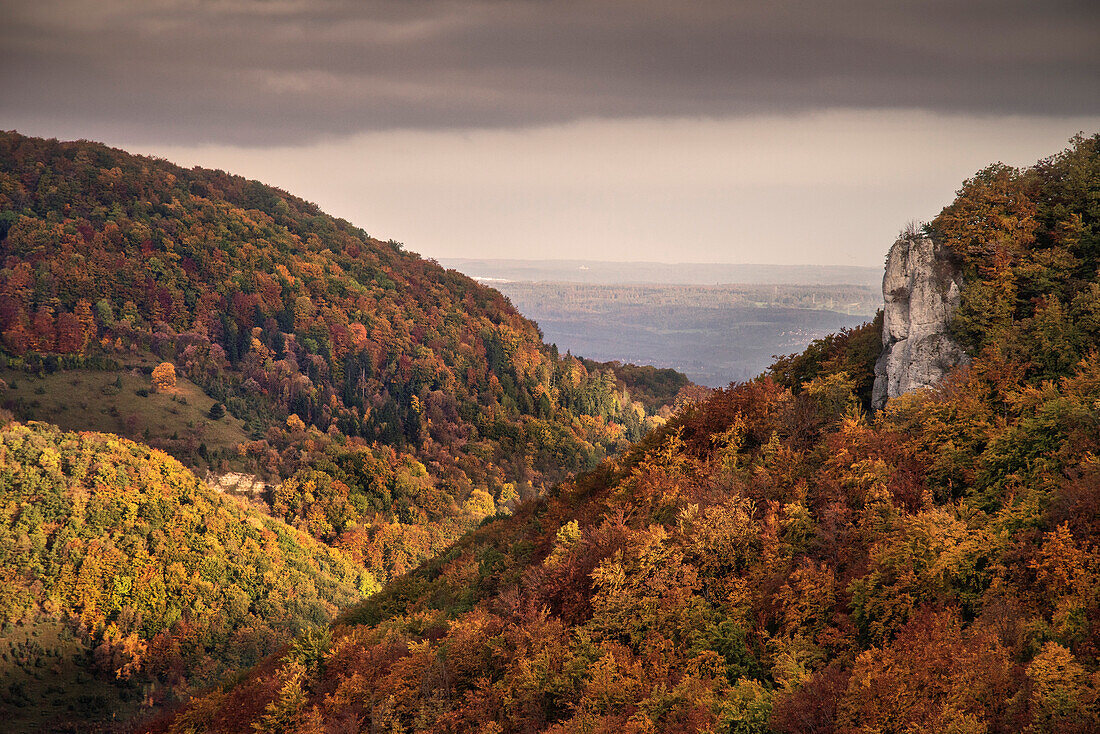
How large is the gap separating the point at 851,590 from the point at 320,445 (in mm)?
154484

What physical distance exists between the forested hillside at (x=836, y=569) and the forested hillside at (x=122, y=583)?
5315 cm

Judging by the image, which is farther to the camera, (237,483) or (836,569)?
(237,483)

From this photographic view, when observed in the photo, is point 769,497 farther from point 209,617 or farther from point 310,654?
point 209,617

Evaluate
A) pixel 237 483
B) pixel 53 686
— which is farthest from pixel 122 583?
pixel 237 483

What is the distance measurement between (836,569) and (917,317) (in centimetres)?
1624

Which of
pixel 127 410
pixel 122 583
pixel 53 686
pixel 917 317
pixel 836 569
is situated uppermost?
pixel 917 317

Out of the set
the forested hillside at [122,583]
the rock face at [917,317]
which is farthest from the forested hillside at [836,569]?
the forested hillside at [122,583]

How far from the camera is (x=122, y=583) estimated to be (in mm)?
106125

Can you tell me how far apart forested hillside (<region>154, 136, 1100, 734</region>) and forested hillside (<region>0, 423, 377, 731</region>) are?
53.1 metres

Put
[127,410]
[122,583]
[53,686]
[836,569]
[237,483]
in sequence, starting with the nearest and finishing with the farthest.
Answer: [836,569] < [53,686] < [122,583] < [237,483] < [127,410]

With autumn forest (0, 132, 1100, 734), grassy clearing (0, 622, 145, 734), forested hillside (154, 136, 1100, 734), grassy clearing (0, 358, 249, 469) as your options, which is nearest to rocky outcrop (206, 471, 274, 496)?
grassy clearing (0, 358, 249, 469)

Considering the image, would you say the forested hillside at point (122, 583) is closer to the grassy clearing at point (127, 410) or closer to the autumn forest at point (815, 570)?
the autumn forest at point (815, 570)

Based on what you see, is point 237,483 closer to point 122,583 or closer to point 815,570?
point 122,583

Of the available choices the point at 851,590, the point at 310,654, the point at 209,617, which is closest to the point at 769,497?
the point at 851,590
